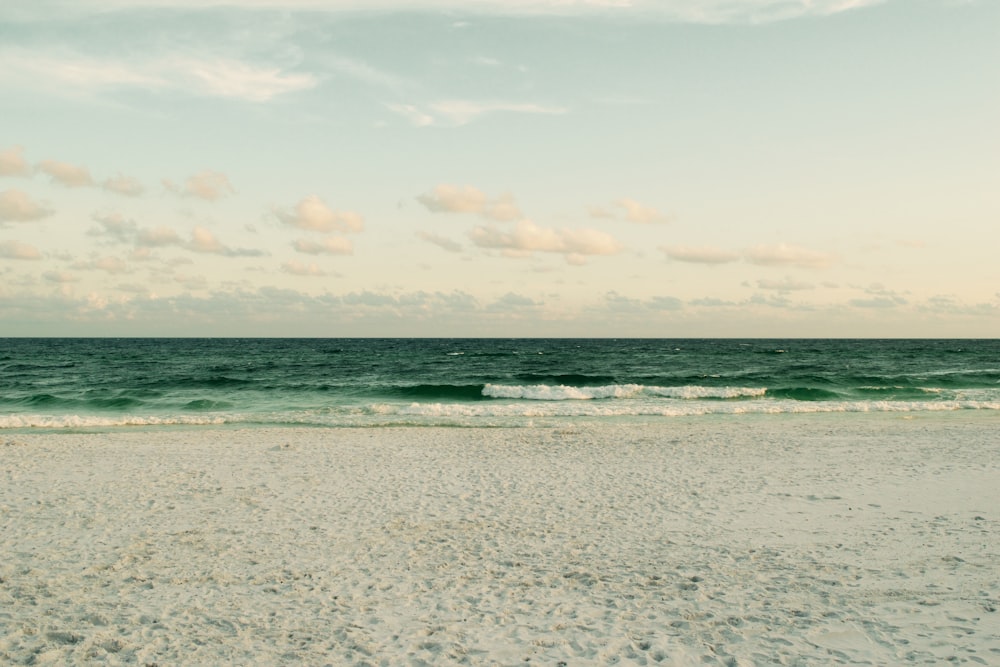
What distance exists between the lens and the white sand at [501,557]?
22.1 feet

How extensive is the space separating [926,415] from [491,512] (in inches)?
833

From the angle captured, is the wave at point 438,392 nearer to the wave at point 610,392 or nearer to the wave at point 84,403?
the wave at point 610,392

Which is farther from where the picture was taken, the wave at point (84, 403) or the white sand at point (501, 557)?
the wave at point (84, 403)

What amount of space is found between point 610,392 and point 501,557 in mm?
26635

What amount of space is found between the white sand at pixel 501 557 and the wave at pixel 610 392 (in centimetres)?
1688

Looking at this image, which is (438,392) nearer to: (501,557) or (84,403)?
(84,403)

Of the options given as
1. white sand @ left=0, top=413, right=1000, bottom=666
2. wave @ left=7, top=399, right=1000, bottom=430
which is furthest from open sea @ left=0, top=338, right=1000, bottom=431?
white sand @ left=0, top=413, right=1000, bottom=666

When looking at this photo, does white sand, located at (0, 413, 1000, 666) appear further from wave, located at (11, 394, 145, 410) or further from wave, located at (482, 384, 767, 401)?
wave, located at (482, 384, 767, 401)

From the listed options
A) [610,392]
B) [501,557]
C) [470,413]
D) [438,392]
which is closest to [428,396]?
[438,392]

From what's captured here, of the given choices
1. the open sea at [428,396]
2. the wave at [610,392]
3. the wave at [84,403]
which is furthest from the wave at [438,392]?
the wave at [84,403]

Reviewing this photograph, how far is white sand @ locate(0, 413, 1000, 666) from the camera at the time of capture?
265 inches

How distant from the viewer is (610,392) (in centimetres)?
3538

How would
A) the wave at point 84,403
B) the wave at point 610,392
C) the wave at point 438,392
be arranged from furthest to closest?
the wave at point 438,392, the wave at point 610,392, the wave at point 84,403

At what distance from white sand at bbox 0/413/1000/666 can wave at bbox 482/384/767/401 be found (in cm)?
1688
